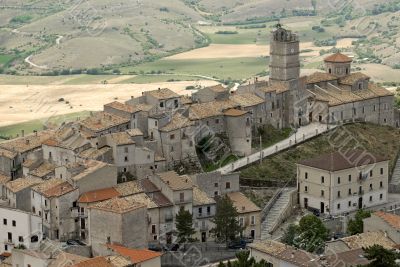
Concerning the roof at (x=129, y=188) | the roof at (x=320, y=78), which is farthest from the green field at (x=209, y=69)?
the roof at (x=129, y=188)

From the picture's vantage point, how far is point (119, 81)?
178125mm

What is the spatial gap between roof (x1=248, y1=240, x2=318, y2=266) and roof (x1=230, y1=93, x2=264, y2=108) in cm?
2294

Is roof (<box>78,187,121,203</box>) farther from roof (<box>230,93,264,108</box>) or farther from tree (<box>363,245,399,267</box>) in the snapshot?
tree (<box>363,245,399,267</box>)

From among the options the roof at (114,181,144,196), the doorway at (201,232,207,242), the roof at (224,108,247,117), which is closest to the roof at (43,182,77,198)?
the roof at (114,181,144,196)

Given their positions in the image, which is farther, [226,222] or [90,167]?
[90,167]

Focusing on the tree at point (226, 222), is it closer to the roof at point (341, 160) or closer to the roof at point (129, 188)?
the roof at point (129, 188)

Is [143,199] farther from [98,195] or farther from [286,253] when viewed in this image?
[286,253]

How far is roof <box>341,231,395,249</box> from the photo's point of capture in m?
69.9

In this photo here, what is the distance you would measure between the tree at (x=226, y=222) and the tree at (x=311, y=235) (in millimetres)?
4503

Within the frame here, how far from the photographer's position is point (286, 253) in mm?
67750

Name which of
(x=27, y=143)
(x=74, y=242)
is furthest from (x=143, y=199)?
(x=27, y=143)

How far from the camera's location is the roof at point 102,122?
83375mm

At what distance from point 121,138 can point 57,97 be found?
8165cm

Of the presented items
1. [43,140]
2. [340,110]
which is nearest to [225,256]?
[43,140]
